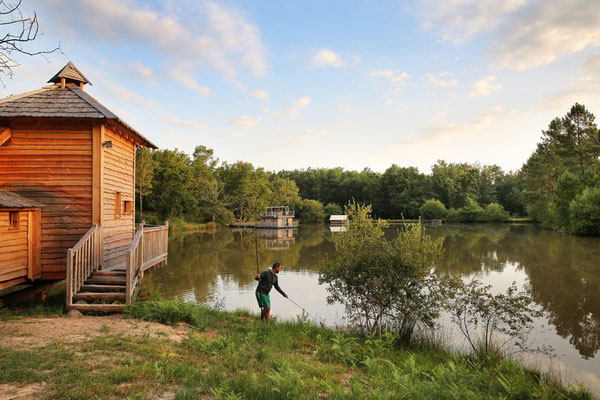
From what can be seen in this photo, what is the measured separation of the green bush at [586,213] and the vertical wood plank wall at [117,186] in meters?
42.5

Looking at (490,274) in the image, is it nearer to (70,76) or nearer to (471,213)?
(70,76)

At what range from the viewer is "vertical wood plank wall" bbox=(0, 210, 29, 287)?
9188mm

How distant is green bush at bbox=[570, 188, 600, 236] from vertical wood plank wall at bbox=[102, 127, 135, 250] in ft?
139

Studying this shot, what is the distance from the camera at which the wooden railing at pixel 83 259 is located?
8.65m

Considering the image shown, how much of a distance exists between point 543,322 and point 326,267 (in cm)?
719

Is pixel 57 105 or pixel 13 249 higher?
pixel 57 105

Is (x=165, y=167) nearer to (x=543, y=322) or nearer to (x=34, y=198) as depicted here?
(x=34, y=198)

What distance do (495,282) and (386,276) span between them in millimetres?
10460

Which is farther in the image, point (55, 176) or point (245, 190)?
point (245, 190)

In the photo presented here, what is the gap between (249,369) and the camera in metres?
5.87

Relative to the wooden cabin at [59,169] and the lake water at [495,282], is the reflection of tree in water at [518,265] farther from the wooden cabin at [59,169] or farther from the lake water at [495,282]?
the wooden cabin at [59,169]

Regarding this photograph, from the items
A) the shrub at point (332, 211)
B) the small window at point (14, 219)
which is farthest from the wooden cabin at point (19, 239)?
the shrub at point (332, 211)

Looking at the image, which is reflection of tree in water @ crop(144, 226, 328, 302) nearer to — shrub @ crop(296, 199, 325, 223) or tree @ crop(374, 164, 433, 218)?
shrub @ crop(296, 199, 325, 223)

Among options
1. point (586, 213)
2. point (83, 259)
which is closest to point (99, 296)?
point (83, 259)
